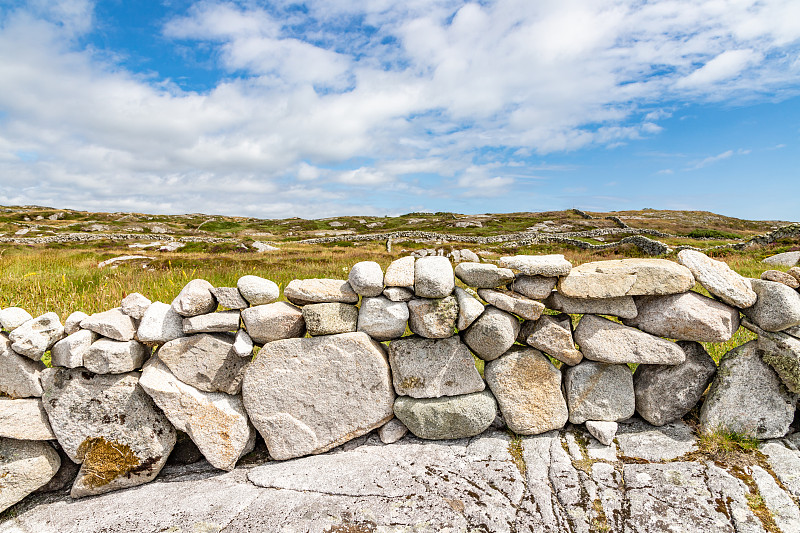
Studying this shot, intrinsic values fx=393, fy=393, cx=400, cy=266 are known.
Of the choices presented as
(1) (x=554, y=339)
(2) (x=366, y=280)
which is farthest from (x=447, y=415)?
(2) (x=366, y=280)

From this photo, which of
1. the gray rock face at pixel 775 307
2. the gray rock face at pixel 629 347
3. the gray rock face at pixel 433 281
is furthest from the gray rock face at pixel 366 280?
the gray rock face at pixel 775 307

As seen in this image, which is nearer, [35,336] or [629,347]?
[35,336]

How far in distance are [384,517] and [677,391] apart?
340 cm

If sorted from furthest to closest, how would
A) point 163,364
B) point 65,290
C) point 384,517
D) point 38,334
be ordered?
point 65,290 → point 163,364 → point 38,334 → point 384,517

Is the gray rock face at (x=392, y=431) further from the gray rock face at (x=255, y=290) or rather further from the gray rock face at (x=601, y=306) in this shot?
the gray rock face at (x=601, y=306)

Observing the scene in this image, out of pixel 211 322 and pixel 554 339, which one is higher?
pixel 211 322

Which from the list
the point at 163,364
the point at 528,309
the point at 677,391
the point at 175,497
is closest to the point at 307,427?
the point at 175,497

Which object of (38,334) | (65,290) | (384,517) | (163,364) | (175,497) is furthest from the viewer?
(65,290)

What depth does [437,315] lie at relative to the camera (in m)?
4.07

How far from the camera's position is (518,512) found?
10.8 feet

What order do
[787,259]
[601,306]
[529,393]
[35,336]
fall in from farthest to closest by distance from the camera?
1. [787,259]
2. [529,393]
3. [601,306]
4. [35,336]

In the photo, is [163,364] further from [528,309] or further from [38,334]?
[528,309]

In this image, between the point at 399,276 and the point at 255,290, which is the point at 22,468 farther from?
the point at 399,276

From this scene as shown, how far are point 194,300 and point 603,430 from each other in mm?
4425
